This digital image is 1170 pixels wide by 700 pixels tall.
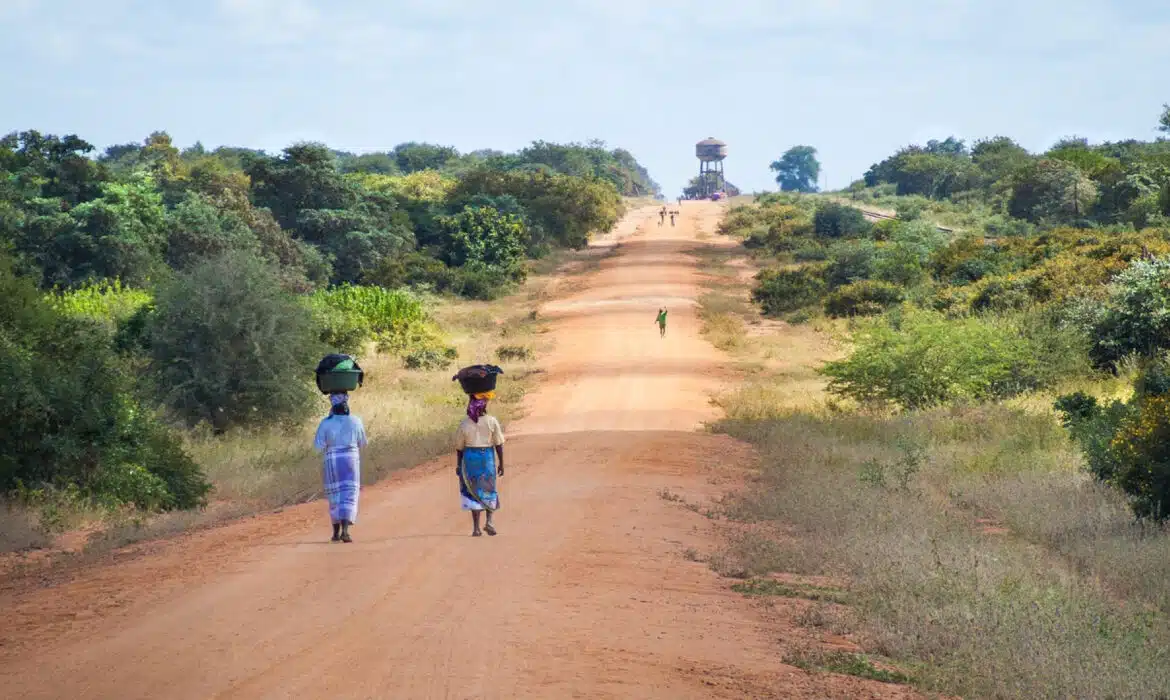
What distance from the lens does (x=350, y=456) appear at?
533 inches

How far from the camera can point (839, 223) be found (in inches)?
2790

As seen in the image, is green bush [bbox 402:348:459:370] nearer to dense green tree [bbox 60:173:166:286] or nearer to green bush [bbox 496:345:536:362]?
green bush [bbox 496:345:536:362]

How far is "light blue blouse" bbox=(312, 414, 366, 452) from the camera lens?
44.4ft

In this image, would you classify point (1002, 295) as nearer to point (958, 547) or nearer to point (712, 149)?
point (958, 547)

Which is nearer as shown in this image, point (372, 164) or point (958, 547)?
point (958, 547)

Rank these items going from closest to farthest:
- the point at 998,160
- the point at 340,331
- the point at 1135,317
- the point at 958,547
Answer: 1. the point at 958,547
2. the point at 1135,317
3. the point at 340,331
4. the point at 998,160

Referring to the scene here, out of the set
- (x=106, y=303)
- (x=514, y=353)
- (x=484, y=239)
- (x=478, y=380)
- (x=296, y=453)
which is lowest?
(x=514, y=353)

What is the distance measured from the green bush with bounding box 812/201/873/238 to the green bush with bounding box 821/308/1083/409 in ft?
134

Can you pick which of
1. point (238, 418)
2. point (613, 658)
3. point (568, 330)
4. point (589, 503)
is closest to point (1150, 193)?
point (568, 330)

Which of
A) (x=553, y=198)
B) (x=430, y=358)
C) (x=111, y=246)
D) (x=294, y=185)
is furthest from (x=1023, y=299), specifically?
(x=553, y=198)

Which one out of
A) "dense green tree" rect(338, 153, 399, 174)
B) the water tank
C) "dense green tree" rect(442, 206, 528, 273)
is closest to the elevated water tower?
the water tank

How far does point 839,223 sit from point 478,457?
195ft

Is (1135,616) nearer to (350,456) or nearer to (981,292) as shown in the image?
(350,456)

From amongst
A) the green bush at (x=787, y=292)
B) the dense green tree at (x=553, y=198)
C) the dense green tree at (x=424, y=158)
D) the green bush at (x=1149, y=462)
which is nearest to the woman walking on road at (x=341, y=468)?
the green bush at (x=1149, y=462)
